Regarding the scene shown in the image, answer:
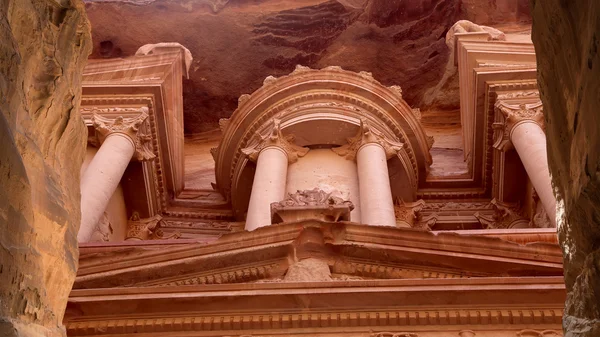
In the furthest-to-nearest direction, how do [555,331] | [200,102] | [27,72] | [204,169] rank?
[200,102] < [204,169] < [555,331] < [27,72]

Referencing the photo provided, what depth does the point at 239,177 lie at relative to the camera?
18734 millimetres

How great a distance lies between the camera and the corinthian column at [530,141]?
1565cm

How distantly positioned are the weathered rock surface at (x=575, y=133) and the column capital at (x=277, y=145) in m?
13.9

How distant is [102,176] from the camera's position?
53.2ft

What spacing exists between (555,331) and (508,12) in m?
25.6

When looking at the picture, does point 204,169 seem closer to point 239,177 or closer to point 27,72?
point 239,177

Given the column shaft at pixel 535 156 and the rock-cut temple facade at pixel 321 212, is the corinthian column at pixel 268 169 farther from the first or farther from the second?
the column shaft at pixel 535 156

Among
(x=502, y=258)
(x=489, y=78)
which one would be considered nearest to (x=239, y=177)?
(x=489, y=78)

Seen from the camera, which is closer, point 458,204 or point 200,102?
Answer: point 458,204

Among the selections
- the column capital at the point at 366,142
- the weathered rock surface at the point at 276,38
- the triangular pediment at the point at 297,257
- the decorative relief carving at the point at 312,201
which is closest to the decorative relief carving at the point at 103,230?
the column capital at the point at 366,142

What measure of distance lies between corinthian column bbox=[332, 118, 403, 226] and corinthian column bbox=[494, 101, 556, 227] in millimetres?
2450

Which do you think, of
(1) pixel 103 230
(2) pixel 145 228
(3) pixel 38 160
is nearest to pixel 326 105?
(2) pixel 145 228

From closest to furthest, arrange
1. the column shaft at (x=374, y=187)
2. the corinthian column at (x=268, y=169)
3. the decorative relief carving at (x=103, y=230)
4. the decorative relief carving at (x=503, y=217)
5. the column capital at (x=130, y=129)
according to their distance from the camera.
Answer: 1. the column shaft at (x=374, y=187)
2. the corinthian column at (x=268, y=169)
3. the decorative relief carving at (x=103, y=230)
4. the column capital at (x=130, y=129)
5. the decorative relief carving at (x=503, y=217)

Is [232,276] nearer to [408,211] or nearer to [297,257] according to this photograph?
[297,257]
